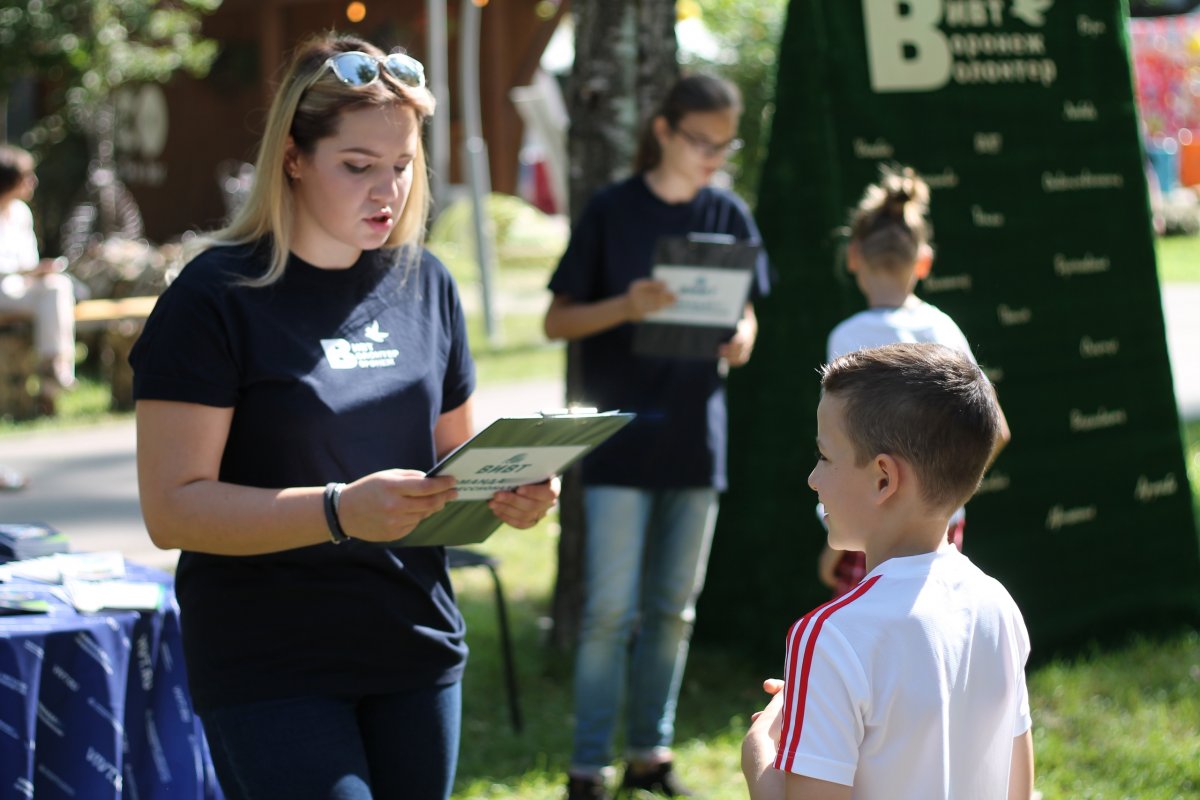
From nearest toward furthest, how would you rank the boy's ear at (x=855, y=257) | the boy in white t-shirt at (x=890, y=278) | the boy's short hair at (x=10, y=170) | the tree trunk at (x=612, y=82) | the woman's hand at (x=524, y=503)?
the woman's hand at (x=524, y=503), the boy in white t-shirt at (x=890, y=278), the boy's ear at (x=855, y=257), the tree trunk at (x=612, y=82), the boy's short hair at (x=10, y=170)

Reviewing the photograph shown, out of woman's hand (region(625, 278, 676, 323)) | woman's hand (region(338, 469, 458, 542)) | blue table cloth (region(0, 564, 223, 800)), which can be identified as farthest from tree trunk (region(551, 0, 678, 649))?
woman's hand (region(338, 469, 458, 542))

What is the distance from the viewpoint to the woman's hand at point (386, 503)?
2.34m

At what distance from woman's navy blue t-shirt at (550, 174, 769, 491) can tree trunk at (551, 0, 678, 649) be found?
1.14m

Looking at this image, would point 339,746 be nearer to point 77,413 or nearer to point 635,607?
point 635,607

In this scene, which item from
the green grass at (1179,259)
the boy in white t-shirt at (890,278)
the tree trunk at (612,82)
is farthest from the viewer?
the green grass at (1179,259)

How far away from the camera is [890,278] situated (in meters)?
4.07

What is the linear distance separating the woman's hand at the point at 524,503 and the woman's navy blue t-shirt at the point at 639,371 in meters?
1.53

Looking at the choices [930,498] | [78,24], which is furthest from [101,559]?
[78,24]

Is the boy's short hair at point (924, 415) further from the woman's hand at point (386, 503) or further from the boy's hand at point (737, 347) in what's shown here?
the boy's hand at point (737, 347)

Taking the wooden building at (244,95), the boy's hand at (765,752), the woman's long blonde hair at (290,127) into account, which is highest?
the wooden building at (244,95)

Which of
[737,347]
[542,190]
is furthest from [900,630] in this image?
[542,190]

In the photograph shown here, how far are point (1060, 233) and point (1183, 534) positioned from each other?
136cm

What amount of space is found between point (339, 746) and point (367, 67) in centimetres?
115

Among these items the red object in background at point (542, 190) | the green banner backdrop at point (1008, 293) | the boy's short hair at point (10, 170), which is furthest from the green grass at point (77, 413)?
the red object in background at point (542, 190)
